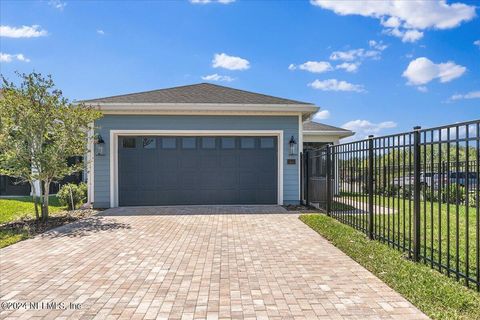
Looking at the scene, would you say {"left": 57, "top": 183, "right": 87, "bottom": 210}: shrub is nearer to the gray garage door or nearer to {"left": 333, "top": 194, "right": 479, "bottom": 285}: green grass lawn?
the gray garage door

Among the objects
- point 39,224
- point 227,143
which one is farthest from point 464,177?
point 39,224

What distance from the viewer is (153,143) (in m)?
10.9

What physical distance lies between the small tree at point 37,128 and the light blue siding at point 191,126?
A: 1.90 meters

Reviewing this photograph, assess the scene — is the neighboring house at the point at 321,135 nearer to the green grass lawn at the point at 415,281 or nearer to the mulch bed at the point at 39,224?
the green grass lawn at the point at 415,281

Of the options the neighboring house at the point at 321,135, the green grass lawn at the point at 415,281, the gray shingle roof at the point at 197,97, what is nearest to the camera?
the green grass lawn at the point at 415,281

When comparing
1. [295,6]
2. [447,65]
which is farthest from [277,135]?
[447,65]

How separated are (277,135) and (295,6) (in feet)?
13.5

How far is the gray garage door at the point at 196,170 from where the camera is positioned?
10789 mm

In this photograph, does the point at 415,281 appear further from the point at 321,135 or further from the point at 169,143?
the point at 321,135

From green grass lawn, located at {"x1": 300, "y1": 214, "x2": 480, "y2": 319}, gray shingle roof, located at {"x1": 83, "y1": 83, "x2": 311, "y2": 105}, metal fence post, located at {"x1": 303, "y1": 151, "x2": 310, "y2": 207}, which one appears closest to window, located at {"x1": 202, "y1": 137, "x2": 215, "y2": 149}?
gray shingle roof, located at {"x1": 83, "y1": 83, "x2": 311, "y2": 105}

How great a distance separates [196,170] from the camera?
10898mm

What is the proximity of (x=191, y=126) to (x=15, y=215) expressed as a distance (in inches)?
232

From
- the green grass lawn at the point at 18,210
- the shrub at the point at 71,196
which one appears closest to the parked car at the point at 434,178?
the green grass lawn at the point at 18,210

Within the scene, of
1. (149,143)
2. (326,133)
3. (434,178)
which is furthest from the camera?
(326,133)
